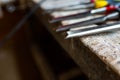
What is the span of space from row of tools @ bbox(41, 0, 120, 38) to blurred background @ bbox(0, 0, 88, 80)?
1.23ft

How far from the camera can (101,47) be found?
12.6 inches

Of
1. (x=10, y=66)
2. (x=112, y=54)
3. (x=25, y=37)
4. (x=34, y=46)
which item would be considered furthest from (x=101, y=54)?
(x=25, y=37)

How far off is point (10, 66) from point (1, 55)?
117 mm

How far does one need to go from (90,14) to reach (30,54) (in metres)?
0.83

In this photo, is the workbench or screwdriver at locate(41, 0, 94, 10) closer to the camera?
the workbench

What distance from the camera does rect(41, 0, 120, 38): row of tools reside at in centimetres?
35

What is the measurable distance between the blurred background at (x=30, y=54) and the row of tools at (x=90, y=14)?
0.38 metres

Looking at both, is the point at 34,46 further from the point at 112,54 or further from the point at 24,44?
the point at 112,54

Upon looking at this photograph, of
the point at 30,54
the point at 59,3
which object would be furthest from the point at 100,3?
the point at 30,54

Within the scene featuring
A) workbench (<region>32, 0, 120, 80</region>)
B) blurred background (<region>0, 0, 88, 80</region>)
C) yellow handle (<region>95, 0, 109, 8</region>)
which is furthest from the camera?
blurred background (<region>0, 0, 88, 80</region>)

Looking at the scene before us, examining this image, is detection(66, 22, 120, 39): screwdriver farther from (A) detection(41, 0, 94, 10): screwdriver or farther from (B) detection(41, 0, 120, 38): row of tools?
(A) detection(41, 0, 94, 10): screwdriver

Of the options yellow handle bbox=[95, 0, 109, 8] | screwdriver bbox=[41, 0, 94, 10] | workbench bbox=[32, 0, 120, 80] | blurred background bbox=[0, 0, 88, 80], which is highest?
yellow handle bbox=[95, 0, 109, 8]

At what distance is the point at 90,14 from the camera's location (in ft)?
1.41

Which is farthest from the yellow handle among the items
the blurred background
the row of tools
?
the blurred background
